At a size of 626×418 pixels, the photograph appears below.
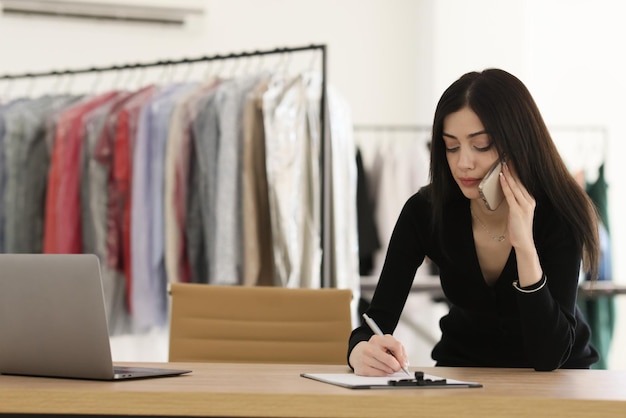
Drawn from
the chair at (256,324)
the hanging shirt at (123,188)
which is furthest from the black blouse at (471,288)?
the hanging shirt at (123,188)

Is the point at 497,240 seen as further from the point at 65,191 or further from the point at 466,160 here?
the point at 65,191

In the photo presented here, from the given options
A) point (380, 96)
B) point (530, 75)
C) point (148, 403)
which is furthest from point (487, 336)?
point (380, 96)

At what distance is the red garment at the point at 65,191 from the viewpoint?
10.8 feet

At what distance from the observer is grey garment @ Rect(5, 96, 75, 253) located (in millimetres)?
3377

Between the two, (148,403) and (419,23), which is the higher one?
(419,23)

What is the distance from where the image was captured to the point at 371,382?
4.09 ft

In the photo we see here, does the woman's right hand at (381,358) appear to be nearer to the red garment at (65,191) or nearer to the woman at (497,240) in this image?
the woman at (497,240)

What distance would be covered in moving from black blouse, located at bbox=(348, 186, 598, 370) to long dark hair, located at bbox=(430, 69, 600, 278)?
1.4 inches

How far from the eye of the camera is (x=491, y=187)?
171 centimetres

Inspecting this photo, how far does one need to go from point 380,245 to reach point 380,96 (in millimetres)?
1443

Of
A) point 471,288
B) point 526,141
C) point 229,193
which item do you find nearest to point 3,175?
point 229,193

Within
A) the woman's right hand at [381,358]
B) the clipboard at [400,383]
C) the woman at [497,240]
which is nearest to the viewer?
the clipboard at [400,383]

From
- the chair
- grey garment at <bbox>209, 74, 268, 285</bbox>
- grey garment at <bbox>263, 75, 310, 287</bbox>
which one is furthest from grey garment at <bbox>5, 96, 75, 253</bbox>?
the chair

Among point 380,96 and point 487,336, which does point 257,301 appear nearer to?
point 487,336
